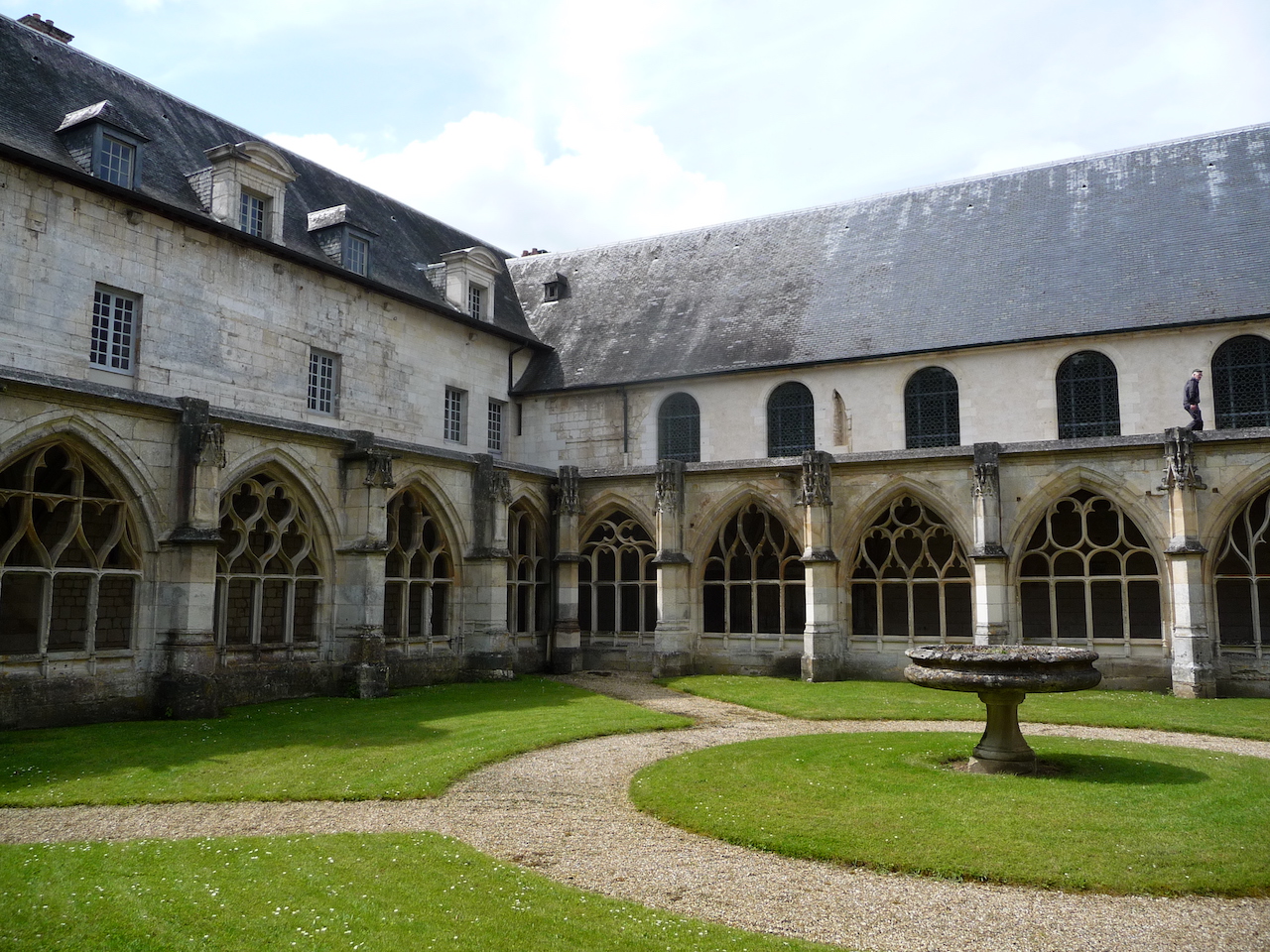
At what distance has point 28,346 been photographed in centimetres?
1426

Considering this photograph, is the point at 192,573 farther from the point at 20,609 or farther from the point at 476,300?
the point at 476,300

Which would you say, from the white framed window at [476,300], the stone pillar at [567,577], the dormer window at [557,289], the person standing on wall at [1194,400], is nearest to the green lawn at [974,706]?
the stone pillar at [567,577]

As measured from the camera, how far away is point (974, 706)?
44.7ft

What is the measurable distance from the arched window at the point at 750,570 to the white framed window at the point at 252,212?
32.2ft

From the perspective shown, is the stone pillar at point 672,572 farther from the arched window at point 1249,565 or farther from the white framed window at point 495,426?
the arched window at point 1249,565

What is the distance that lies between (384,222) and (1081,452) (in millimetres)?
15018

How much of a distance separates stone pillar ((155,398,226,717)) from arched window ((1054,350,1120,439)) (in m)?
14.4

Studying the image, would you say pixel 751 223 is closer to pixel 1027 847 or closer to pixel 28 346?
pixel 28 346

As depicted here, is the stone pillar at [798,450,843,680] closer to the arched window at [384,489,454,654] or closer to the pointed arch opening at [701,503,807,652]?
the pointed arch opening at [701,503,807,652]

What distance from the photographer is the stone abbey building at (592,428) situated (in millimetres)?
13219

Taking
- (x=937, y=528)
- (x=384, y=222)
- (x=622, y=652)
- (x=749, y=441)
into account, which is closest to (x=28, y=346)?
(x=384, y=222)

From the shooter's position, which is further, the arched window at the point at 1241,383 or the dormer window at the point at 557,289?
the dormer window at the point at 557,289

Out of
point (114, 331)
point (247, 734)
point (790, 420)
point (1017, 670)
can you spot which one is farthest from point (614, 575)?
point (1017, 670)

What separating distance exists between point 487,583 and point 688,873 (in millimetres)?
11148
